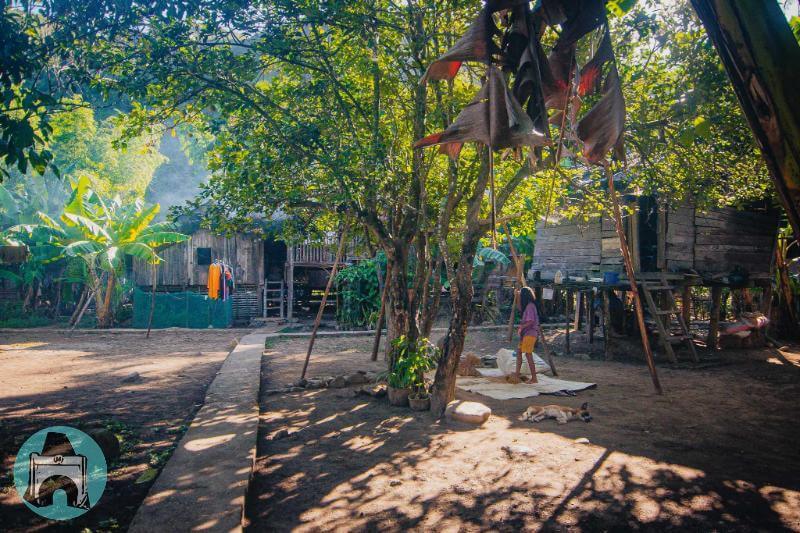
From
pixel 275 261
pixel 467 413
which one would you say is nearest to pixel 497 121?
pixel 467 413

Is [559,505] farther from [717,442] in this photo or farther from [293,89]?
[293,89]

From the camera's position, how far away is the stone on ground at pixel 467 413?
6113 mm

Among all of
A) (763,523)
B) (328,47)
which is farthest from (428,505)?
(328,47)

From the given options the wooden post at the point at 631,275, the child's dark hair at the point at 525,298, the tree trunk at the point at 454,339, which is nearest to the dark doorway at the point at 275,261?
the child's dark hair at the point at 525,298

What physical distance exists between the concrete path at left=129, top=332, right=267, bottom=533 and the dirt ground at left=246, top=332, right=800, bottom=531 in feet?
0.77

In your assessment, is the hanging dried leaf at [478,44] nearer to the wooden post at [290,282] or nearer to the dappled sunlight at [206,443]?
the dappled sunlight at [206,443]

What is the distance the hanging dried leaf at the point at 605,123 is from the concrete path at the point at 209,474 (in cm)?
354

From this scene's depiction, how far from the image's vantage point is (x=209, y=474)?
416 centimetres

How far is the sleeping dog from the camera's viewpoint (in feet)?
21.0

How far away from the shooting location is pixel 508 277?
19.8 meters

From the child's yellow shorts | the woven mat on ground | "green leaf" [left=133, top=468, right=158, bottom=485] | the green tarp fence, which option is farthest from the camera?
the green tarp fence

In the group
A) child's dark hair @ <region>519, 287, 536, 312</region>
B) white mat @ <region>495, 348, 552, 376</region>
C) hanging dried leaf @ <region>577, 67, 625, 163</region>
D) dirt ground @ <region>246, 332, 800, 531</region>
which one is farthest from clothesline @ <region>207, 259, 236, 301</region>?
hanging dried leaf @ <region>577, 67, 625, 163</region>

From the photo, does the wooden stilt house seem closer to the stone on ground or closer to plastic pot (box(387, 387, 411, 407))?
plastic pot (box(387, 387, 411, 407))

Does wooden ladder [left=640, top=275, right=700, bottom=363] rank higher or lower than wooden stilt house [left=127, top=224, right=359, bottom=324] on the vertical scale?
lower
